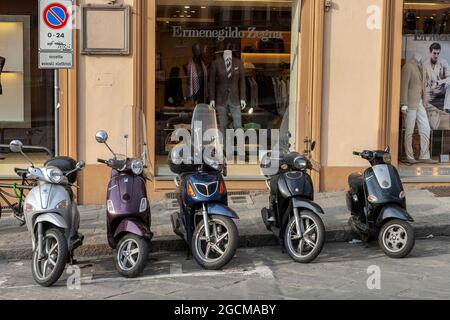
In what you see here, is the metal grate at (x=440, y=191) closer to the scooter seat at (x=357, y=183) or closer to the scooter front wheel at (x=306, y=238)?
the scooter seat at (x=357, y=183)

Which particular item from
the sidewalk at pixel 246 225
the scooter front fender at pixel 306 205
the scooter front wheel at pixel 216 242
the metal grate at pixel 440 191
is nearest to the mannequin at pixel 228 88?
the sidewalk at pixel 246 225

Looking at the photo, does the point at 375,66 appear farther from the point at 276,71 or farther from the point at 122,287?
the point at 122,287

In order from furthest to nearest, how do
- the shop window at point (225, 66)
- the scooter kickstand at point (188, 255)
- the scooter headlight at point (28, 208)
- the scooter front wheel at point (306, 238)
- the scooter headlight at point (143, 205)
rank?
the shop window at point (225, 66) < the scooter kickstand at point (188, 255) < the scooter front wheel at point (306, 238) < the scooter headlight at point (143, 205) < the scooter headlight at point (28, 208)

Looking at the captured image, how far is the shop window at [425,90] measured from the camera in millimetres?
10281

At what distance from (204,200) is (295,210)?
95 cm

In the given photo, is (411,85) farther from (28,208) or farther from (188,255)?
(28,208)

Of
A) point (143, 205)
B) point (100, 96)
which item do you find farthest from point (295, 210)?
point (100, 96)

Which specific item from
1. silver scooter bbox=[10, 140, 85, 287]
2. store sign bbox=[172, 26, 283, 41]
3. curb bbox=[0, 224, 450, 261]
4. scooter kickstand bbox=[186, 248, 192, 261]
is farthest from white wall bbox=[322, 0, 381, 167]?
silver scooter bbox=[10, 140, 85, 287]

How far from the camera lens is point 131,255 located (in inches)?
243

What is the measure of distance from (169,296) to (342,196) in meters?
4.41

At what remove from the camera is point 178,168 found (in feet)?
22.2

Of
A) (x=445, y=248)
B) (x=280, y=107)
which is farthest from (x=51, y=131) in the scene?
(x=445, y=248)

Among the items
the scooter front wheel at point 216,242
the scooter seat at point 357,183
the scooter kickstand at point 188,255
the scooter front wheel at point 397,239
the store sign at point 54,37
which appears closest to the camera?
the scooter front wheel at point 216,242
